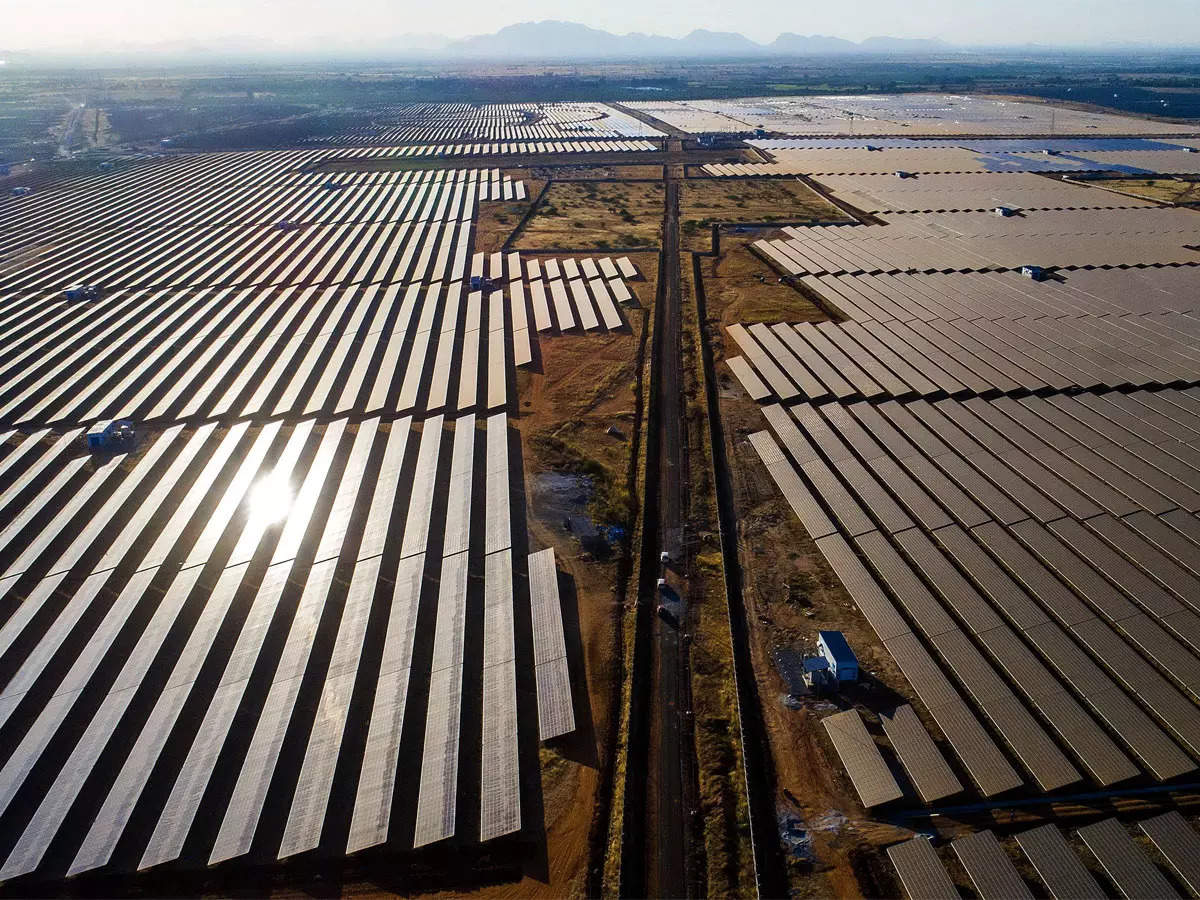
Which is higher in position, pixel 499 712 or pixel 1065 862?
pixel 499 712

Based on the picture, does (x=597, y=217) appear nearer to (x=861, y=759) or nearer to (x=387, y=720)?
(x=387, y=720)

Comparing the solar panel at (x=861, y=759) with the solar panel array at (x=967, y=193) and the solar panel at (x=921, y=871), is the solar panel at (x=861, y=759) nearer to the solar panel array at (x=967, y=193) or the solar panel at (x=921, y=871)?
the solar panel at (x=921, y=871)

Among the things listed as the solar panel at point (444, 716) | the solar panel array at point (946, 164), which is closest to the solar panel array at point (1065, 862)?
the solar panel at point (444, 716)

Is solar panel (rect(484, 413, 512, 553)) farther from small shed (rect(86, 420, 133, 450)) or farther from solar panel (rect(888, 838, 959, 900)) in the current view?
small shed (rect(86, 420, 133, 450))

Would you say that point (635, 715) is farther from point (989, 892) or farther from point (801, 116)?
point (801, 116)

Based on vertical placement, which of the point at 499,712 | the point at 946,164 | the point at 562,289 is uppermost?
the point at 946,164

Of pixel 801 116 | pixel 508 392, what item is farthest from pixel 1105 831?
pixel 801 116

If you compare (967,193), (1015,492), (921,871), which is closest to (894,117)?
(967,193)

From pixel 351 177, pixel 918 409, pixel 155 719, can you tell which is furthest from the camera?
pixel 351 177

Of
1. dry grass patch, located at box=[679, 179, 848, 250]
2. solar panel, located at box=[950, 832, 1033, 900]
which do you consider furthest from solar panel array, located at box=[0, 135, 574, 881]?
dry grass patch, located at box=[679, 179, 848, 250]
